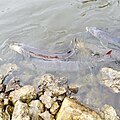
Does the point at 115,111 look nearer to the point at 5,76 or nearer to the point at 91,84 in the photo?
the point at 91,84

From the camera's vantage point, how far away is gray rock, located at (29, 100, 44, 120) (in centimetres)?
641

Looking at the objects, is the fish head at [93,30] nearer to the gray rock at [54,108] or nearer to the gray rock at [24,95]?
the gray rock at [24,95]

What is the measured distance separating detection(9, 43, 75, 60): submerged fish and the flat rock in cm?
241

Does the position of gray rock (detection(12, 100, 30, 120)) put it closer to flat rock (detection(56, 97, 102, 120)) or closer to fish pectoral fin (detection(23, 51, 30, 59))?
flat rock (detection(56, 97, 102, 120))

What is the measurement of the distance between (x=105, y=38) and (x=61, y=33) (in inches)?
75.0

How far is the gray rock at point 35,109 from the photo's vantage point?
641cm

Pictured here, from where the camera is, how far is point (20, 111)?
6.31 metres

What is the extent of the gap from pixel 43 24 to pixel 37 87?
3.83 meters

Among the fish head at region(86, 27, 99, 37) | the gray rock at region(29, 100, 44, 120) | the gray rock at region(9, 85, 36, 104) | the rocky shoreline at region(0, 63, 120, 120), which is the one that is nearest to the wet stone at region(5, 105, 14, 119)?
the rocky shoreline at region(0, 63, 120, 120)

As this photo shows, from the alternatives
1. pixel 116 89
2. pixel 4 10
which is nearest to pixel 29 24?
pixel 4 10

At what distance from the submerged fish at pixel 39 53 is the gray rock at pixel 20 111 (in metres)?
2.20

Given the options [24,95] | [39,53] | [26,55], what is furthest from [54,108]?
[26,55]

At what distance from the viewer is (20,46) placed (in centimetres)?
905

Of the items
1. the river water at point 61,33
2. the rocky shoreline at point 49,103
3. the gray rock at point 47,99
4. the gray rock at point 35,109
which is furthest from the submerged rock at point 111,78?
the gray rock at point 35,109
